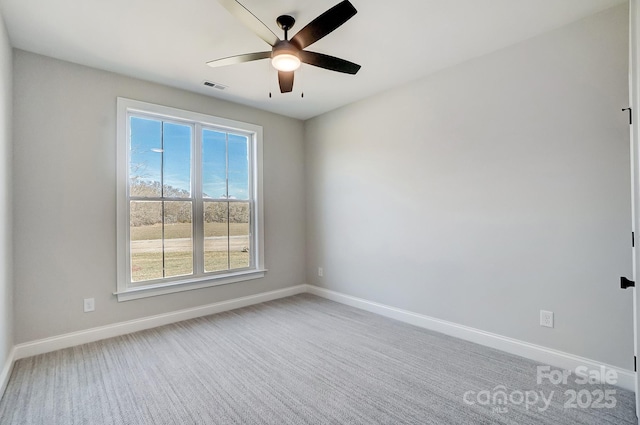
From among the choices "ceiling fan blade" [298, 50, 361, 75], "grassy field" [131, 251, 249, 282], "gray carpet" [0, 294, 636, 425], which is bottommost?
"gray carpet" [0, 294, 636, 425]

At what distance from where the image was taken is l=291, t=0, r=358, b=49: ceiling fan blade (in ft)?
5.71

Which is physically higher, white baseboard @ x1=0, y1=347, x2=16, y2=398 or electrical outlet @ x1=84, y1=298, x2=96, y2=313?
electrical outlet @ x1=84, y1=298, x2=96, y2=313

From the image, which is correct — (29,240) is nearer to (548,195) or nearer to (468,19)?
(468,19)

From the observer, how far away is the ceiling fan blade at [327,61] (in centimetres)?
223

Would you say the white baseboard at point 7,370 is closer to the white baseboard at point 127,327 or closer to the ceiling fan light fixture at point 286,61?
the white baseboard at point 127,327

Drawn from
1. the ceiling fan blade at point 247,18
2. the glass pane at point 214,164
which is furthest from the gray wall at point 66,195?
the ceiling fan blade at point 247,18

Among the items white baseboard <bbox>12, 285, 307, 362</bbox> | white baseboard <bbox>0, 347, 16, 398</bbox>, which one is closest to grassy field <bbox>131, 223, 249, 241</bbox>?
white baseboard <bbox>12, 285, 307, 362</bbox>

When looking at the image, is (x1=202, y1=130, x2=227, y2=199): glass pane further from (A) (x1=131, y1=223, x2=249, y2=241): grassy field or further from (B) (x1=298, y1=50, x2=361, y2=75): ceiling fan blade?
(B) (x1=298, y1=50, x2=361, y2=75): ceiling fan blade

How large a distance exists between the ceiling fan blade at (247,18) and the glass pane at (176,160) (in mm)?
2095

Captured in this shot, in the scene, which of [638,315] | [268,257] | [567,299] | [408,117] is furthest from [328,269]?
[638,315]

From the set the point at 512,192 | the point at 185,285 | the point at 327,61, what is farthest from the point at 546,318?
the point at 185,285

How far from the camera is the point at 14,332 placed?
261 centimetres

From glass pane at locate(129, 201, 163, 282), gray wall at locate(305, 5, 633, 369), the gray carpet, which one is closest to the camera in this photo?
the gray carpet

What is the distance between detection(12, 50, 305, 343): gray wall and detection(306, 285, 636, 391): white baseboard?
2.57m
